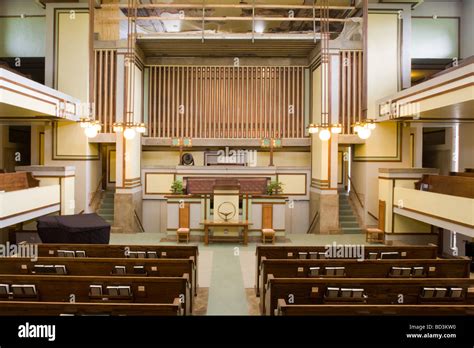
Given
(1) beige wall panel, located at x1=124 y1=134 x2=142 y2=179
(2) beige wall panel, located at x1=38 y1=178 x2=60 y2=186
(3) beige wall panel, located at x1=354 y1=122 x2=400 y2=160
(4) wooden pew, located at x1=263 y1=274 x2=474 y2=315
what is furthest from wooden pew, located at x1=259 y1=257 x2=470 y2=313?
(1) beige wall panel, located at x1=124 y1=134 x2=142 y2=179

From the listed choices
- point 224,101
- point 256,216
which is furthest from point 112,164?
point 256,216

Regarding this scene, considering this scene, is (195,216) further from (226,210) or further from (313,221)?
(313,221)

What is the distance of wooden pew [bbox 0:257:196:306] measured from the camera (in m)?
6.41

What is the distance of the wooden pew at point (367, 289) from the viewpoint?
216 inches

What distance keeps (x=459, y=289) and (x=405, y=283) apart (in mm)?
741

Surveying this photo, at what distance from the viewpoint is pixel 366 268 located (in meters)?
6.52

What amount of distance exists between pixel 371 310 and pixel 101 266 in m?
4.12

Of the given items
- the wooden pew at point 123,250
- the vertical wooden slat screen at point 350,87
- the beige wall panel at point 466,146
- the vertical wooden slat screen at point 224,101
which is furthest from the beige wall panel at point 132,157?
the beige wall panel at point 466,146

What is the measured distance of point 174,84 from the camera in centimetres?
1541

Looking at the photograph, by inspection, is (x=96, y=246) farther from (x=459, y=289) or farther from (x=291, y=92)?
(x=291, y=92)

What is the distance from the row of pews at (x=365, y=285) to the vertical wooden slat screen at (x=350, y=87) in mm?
7133

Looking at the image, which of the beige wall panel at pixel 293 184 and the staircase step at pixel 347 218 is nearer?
the staircase step at pixel 347 218

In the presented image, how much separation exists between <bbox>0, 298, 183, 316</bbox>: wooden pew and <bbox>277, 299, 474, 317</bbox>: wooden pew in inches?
53.7

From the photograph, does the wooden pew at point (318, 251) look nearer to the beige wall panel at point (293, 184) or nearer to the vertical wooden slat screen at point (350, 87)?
the vertical wooden slat screen at point (350, 87)
